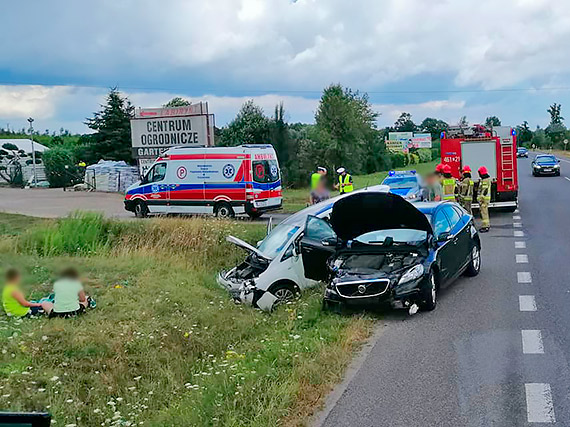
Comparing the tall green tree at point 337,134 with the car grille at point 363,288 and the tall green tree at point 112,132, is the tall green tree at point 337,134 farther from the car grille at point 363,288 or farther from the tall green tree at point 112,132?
the car grille at point 363,288

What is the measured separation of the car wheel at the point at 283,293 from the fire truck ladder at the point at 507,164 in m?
12.7

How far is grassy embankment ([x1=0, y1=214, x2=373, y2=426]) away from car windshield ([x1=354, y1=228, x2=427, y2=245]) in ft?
4.07

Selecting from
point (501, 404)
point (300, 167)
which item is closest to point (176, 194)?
point (300, 167)

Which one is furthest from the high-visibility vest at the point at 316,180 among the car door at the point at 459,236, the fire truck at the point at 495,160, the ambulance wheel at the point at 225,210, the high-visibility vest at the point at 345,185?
the car door at the point at 459,236

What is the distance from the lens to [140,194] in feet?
85.6

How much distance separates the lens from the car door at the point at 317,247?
10.9 metres

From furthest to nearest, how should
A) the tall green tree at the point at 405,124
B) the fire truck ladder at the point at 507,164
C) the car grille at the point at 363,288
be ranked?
the tall green tree at the point at 405,124 → the fire truck ladder at the point at 507,164 → the car grille at the point at 363,288

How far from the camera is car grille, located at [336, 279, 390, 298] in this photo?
9.52 metres

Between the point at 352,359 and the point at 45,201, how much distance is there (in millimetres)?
30397

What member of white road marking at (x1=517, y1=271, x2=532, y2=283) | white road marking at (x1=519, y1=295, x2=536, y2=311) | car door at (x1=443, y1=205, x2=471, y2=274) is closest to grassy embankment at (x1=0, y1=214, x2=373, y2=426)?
white road marking at (x1=519, y1=295, x2=536, y2=311)

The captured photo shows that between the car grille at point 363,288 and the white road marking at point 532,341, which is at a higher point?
the car grille at point 363,288

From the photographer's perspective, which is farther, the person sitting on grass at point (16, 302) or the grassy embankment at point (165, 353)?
the person sitting on grass at point (16, 302)

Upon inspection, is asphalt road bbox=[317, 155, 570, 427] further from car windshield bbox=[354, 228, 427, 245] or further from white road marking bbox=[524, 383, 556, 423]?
car windshield bbox=[354, 228, 427, 245]

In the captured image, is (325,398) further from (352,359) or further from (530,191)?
(530,191)
